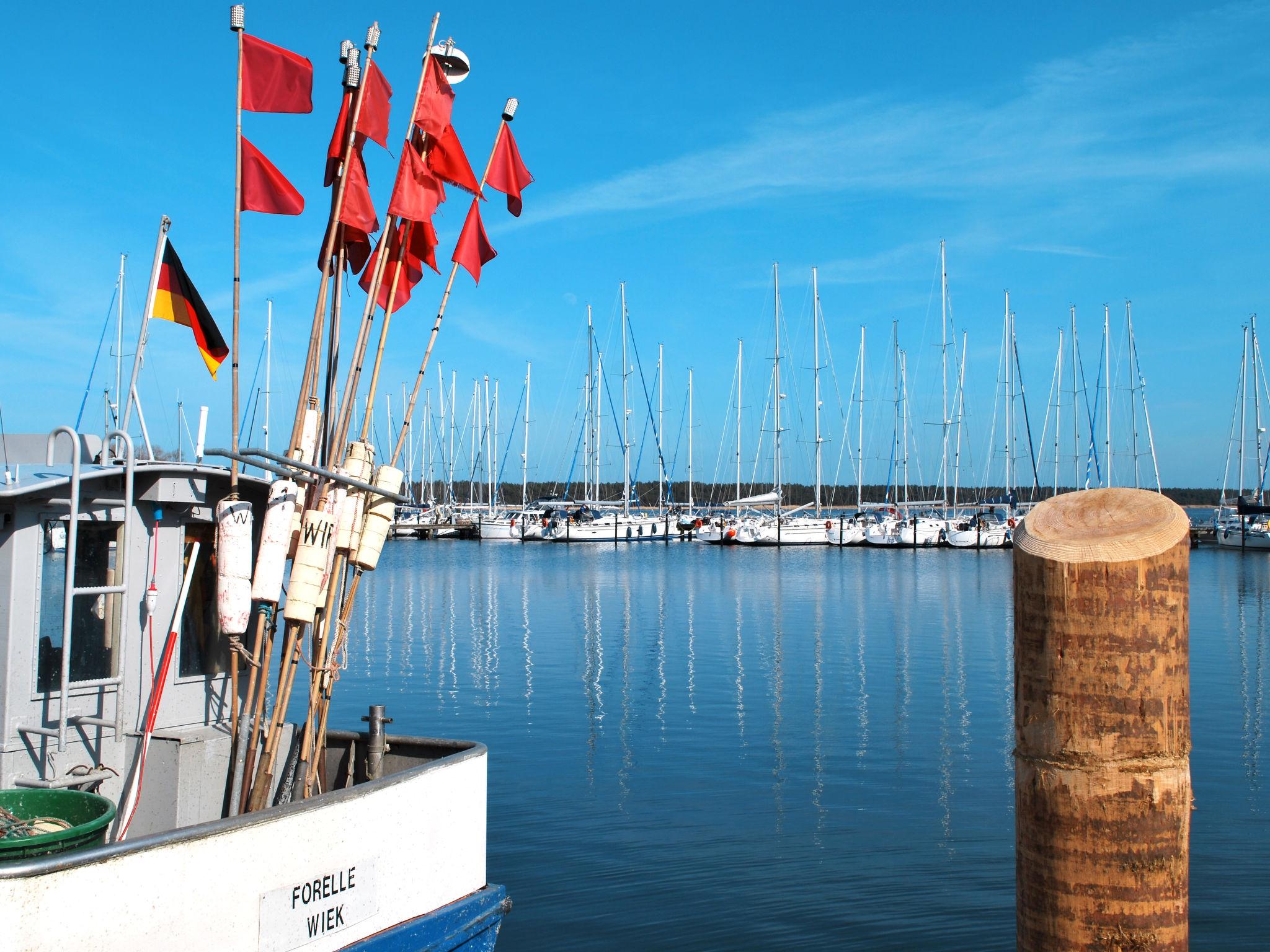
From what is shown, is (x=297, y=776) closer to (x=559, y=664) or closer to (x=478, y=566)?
(x=559, y=664)

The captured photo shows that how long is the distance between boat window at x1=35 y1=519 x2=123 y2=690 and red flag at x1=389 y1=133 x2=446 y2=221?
2896mm

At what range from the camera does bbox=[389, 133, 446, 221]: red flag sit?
8.02 m

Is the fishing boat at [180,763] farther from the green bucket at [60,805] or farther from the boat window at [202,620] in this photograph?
the green bucket at [60,805]

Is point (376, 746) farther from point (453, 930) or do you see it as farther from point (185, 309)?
point (185, 309)

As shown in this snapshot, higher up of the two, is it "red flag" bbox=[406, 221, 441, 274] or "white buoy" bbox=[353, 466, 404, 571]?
"red flag" bbox=[406, 221, 441, 274]

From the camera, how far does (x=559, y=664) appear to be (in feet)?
81.5

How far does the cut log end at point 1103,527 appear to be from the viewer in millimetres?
4180

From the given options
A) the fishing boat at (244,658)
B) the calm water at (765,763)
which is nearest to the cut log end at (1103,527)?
the fishing boat at (244,658)

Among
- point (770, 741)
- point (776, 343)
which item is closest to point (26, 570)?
point (770, 741)

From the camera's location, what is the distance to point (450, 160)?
8.46 m

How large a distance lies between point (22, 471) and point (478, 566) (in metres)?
52.6

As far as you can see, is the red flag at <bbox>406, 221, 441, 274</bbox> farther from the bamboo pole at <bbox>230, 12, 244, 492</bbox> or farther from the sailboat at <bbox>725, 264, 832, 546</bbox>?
the sailboat at <bbox>725, 264, 832, 546</bbox>

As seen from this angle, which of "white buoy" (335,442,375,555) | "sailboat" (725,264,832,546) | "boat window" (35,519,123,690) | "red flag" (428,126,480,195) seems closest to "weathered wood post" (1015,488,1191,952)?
"white buoy" (335,442,375,555)

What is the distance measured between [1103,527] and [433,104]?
5.83m
